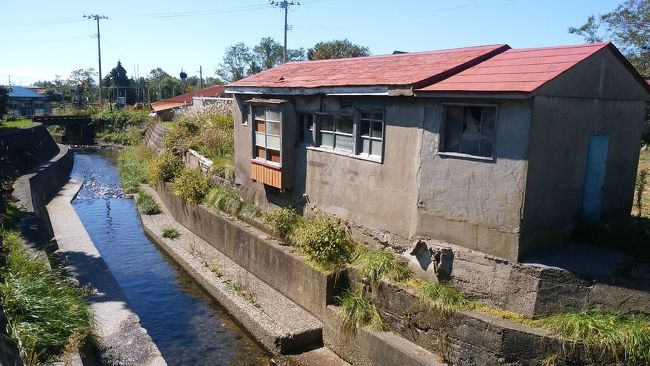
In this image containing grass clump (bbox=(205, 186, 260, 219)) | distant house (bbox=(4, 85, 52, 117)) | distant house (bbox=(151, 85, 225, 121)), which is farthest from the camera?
distant house (bbox=(4, 85, 52, 117))

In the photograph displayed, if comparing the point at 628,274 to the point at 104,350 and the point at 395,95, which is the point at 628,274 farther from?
the point at 104,350

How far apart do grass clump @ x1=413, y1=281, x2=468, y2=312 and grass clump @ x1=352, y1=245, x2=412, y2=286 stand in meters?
0.60

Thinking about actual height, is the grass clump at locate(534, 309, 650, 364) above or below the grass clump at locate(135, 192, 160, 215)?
above

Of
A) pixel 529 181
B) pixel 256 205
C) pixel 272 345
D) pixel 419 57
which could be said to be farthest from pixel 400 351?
pixel 256 205

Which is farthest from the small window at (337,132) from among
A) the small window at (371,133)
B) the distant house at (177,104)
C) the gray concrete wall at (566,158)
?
the distant house at (177,104)

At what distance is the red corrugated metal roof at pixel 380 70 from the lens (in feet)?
27.7

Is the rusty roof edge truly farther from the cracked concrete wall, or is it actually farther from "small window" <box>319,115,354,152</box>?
"small window" <box>319,115,354,152</box>

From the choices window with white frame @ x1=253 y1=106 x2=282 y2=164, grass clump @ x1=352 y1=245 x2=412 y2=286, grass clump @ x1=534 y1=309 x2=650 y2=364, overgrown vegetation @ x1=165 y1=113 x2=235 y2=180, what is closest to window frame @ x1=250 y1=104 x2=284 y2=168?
window with white frame @ x1=253 y1=106 x2=282 y2=164

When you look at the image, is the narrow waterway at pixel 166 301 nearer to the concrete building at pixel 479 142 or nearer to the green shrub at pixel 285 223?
the green shrub at pixel 285 223

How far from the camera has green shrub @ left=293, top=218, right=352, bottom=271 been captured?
30.2 ft

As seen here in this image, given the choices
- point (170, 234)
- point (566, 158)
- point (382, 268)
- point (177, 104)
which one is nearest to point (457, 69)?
point (566, 158)

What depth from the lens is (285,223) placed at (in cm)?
1094

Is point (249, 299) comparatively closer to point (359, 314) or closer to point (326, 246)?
point (326, 246)

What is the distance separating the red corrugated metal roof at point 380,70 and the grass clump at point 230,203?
3345 mm
